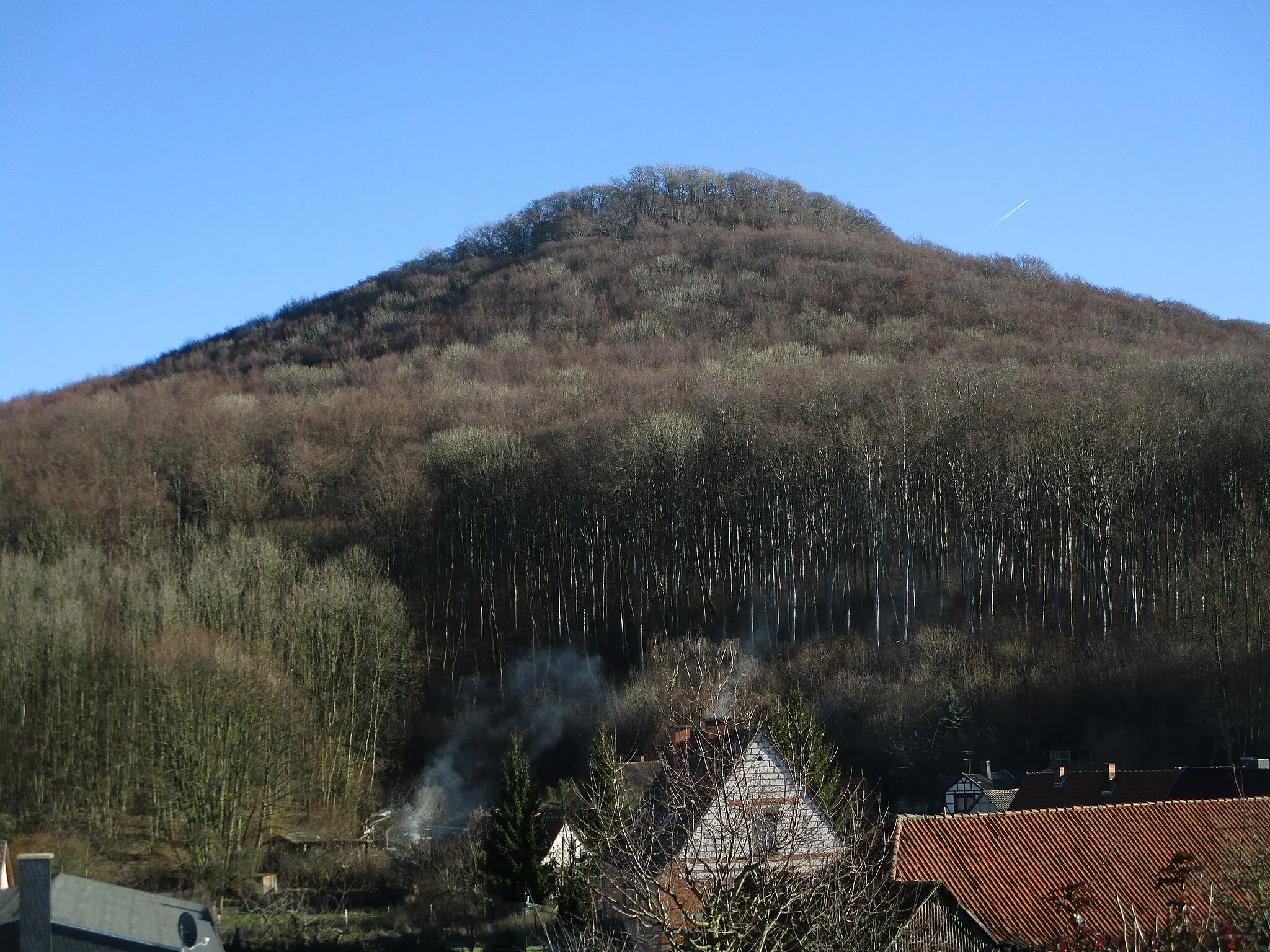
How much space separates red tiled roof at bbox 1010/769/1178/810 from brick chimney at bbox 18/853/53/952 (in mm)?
21652

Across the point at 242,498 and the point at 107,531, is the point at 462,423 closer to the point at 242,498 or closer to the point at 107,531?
the point at 242,498

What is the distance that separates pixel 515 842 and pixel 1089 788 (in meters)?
14.6

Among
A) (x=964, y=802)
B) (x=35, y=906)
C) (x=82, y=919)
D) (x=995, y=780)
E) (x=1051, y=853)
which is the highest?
(x=1051, y=853)

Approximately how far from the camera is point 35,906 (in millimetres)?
22594

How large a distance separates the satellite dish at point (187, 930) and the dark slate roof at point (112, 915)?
0.13 m

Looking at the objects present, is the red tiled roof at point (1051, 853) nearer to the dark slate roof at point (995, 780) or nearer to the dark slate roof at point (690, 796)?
the dark slate roof at point (690, 796)

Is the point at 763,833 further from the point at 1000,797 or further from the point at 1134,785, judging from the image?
the point at 1000,797

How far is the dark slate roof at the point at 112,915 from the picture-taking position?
22734 mm

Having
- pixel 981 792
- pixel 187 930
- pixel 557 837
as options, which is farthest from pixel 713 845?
pixel 981 792

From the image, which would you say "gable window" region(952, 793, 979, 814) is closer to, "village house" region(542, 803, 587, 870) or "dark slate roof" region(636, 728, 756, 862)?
"village house" region(542, 803, 587, 870)

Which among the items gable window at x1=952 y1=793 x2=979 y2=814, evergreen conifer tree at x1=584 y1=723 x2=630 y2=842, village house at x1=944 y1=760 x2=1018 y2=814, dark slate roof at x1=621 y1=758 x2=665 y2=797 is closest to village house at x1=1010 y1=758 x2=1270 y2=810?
village house at x1=944 y1=760 x2=1018 y2=814

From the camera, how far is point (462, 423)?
65.2 m

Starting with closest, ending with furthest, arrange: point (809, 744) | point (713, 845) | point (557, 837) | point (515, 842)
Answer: point (713, 845) < point (809, 744) < point (515, 842) < point (557, 837)

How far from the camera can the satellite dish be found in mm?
23641
